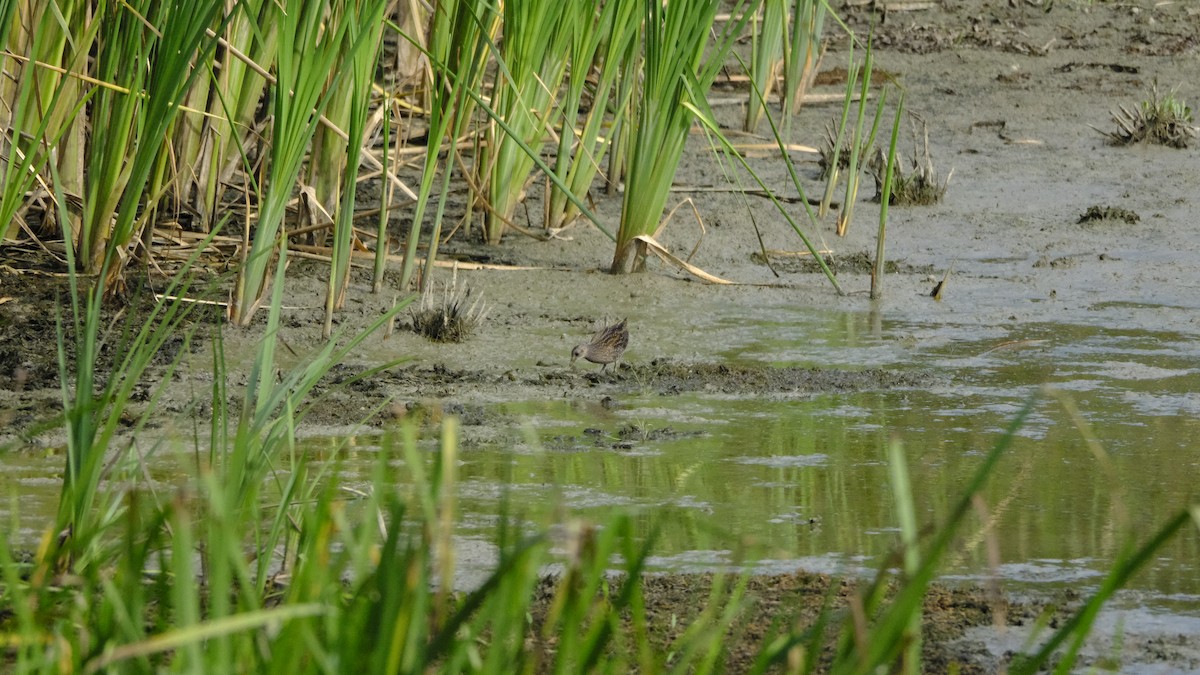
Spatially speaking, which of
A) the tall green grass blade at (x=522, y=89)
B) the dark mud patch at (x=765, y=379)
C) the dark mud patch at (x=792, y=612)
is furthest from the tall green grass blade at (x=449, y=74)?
the dark mud patch at (x=792, y=612)

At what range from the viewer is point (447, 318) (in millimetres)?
3873

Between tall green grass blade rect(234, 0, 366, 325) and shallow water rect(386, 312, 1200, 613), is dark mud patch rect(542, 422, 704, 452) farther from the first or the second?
tall green grass blade rect(234, 0, 366, 325)

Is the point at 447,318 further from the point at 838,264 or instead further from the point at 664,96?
the point at 838,264

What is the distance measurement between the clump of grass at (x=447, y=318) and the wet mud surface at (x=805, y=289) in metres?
0.04

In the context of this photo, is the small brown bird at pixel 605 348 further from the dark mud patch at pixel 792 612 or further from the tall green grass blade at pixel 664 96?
the dark mud patch at pixel 792 612

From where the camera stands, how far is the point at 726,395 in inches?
139

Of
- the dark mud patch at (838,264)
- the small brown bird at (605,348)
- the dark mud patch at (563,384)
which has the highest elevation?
the dark mud patch at (838,264)

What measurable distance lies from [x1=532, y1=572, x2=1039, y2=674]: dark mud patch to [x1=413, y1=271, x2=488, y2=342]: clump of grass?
1.70 metres

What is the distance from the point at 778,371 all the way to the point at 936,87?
15.5 feet

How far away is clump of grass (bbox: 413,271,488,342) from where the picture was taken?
387cm

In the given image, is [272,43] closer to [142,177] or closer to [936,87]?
[142,177]

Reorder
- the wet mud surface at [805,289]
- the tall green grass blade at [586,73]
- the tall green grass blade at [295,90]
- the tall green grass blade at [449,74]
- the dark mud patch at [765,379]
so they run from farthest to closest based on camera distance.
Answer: the tall green grass blade at [586,73], the tall green grass blade at [449,74], the dark mud patch at [765,379], the tall green grass blade at [295,90], the wet mud surface at [805,289]

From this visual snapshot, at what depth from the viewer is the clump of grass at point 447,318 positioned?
12.7 feet

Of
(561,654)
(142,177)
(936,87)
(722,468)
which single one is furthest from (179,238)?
(936,87)
